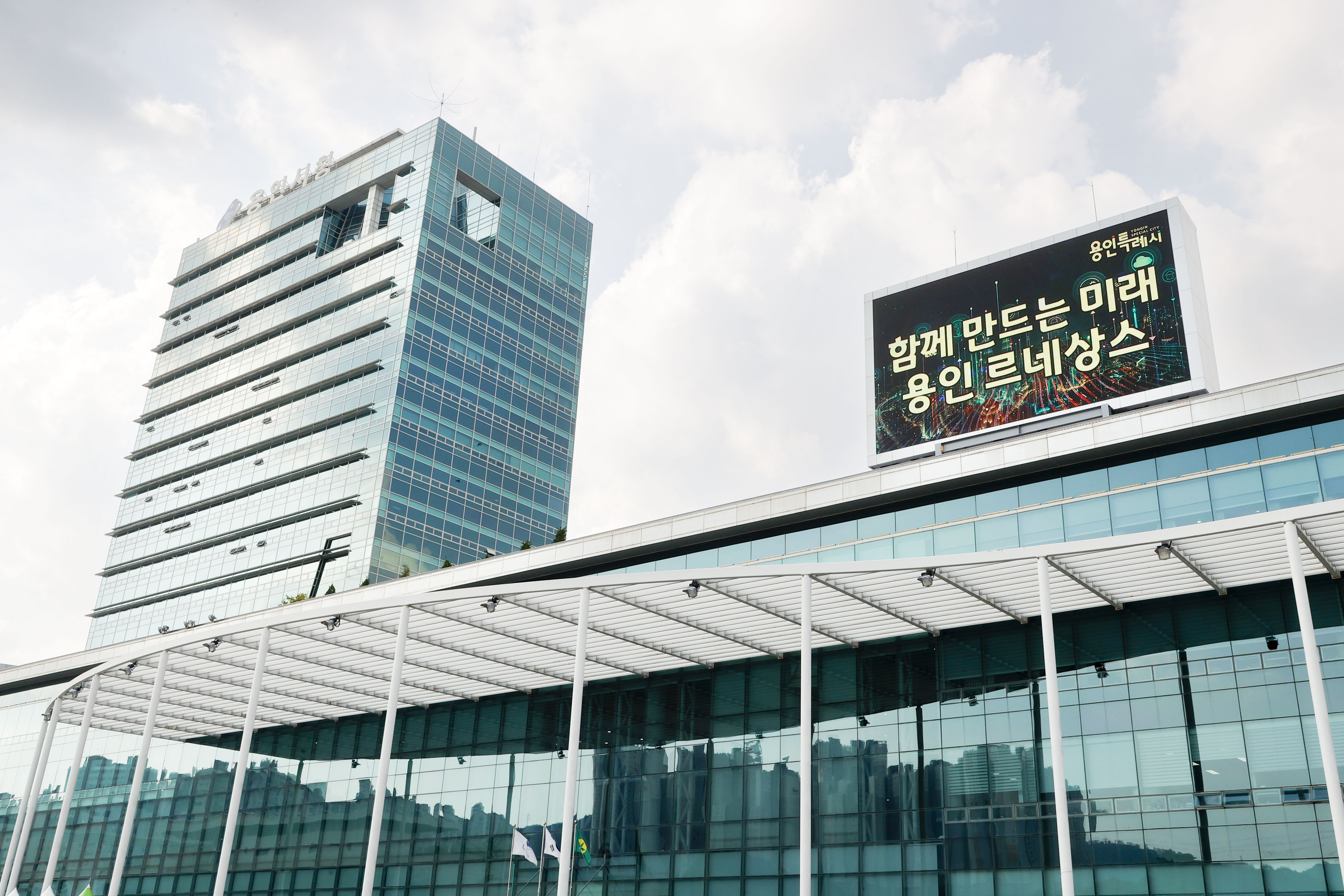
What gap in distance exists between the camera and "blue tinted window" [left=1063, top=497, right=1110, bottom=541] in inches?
1165

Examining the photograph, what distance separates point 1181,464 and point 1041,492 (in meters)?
3.57

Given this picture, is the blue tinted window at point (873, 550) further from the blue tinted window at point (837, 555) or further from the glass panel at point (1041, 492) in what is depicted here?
the glass panel at point (1041, 492)

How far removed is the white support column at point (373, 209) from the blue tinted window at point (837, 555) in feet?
283

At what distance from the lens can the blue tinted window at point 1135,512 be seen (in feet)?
95.0

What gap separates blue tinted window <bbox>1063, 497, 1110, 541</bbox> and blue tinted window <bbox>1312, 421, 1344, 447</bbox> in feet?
16.4

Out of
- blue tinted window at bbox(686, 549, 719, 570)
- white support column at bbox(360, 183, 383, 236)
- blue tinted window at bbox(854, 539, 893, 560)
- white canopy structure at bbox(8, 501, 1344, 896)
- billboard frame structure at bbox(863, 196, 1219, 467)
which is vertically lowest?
white canopy structure at bbox(8, 501, 1344, 896)

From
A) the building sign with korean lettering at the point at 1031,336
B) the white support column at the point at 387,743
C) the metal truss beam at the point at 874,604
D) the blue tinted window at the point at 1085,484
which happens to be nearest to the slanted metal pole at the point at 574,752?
the white support column at the point at 387,743

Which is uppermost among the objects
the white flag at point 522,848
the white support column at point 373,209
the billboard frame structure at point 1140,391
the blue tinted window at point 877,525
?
the white support column at point 373,209

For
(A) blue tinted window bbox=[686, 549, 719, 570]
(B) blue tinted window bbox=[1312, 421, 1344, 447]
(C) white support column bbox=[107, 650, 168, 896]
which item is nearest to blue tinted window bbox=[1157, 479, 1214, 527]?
(B) blue tinted window bbox=[1312, 421, 1344, 447]

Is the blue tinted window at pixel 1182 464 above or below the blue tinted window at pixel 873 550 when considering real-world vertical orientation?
above

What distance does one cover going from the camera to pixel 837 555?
33.9 m

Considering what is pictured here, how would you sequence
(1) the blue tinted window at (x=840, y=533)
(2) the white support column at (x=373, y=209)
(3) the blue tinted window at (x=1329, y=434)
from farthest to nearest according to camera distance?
1. (2) the white support column at (x=373, y=209)
2. (1) the blue tinted window at (x=840, y=533)
3. (3) the blue tinted window at (x=1329, y=434)

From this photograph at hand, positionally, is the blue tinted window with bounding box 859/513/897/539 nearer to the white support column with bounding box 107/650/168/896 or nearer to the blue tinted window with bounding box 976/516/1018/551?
the blue tinted window with bounding box 976/516/1018/551

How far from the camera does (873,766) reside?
99.5 feet
